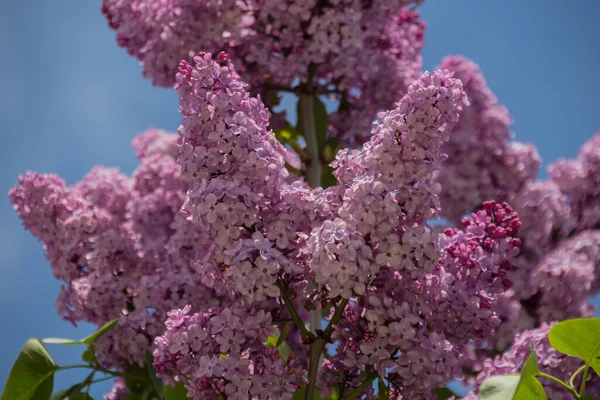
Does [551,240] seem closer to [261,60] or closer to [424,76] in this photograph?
[261,60]

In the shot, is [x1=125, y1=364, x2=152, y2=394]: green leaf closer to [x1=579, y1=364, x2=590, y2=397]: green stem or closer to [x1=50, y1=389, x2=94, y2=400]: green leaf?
[x1=50, y1=389, x2=94, y2=400]: green leaf

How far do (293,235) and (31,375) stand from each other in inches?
32.6

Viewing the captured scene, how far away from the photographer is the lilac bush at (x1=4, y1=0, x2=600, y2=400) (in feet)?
4.27

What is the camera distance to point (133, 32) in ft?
7.79

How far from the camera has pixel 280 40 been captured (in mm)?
2236

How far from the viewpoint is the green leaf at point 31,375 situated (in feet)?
5.95

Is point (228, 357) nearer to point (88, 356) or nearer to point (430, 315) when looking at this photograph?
point (430, 315)

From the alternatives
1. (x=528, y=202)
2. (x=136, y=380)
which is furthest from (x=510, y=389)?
(x=528, y=202)

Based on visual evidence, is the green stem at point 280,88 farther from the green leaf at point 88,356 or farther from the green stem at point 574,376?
the green stem at point 574,376

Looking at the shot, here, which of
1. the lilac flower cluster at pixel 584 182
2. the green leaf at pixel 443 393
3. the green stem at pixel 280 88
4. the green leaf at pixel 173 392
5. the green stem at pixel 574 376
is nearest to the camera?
the green stem at pixel 574 376

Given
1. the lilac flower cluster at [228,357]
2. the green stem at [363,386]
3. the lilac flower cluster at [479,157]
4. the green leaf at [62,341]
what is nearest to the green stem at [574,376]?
the green stem at [363,386]

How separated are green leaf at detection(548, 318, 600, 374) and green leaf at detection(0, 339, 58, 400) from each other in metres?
A: 1.09

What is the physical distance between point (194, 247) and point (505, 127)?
1.91m

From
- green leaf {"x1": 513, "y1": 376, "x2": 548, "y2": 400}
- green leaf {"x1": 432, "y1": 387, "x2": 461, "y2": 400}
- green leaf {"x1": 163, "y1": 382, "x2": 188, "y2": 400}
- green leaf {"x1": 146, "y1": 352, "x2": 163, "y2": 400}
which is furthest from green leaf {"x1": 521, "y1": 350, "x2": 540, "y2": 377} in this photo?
green leaf {"x1": 146, "y1": 352, "x2": 163, "y2": 400}
